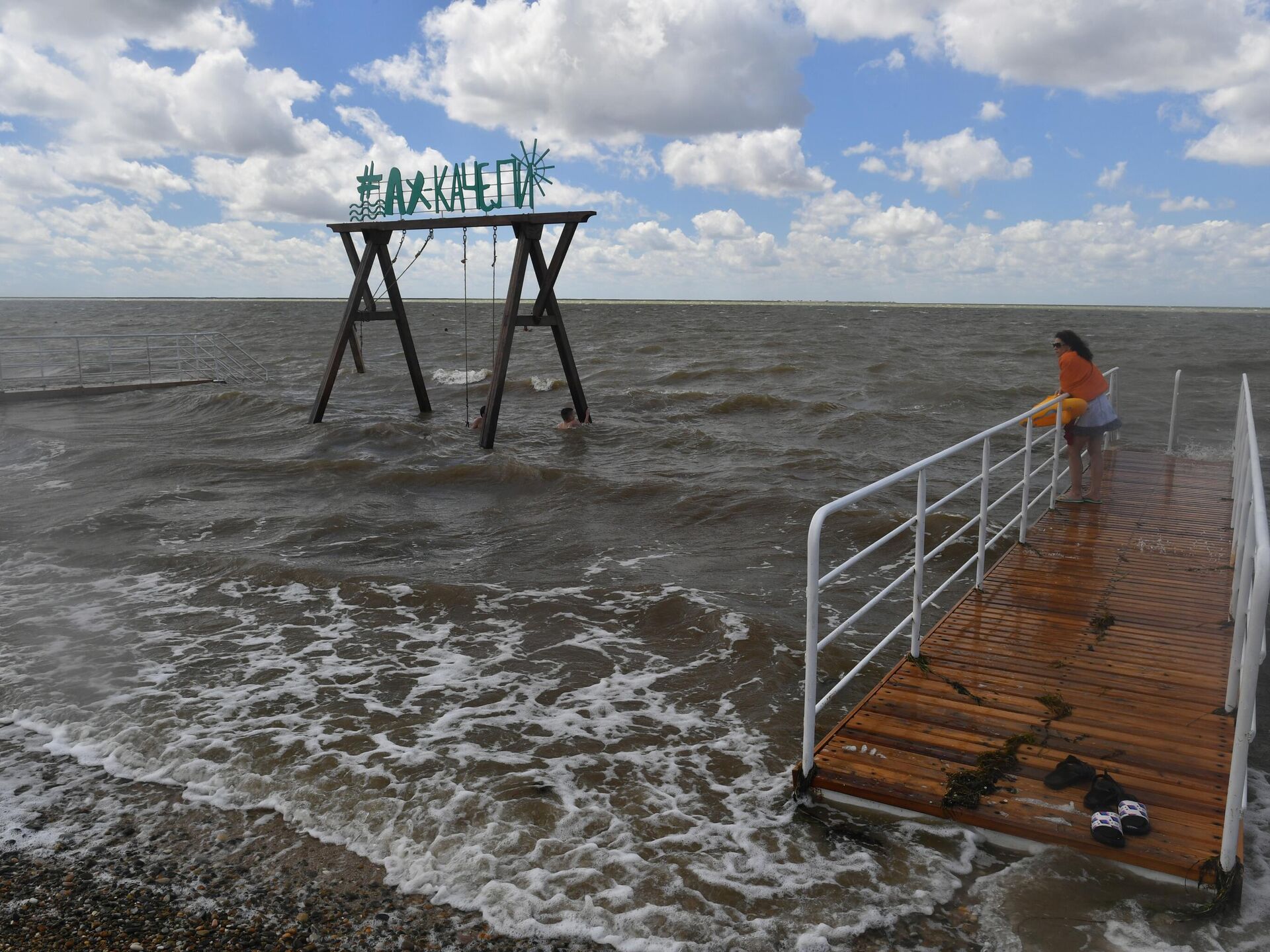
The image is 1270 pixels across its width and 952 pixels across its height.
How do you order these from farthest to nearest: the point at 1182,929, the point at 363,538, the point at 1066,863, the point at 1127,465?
the point at 1127,465 < the point at 363,538 < the point at 1066,863 < the point at 1182,929

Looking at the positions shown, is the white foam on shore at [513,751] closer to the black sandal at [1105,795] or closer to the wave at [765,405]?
the black sandal at [1105,795]

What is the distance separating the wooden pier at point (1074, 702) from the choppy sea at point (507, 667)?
6.7 inches

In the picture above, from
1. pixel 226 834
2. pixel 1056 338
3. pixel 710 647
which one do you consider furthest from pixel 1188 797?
pixel 1056 338

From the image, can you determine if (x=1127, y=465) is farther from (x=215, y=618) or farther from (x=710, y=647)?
(x=215, y=618)

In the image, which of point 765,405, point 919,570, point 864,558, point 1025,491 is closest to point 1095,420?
point 1025,491

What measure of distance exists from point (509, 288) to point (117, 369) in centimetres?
2109

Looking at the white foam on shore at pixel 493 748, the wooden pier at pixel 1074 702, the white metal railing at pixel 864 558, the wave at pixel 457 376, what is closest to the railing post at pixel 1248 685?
the wooden pier at pixel 1074 702

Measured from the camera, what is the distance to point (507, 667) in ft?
20.4

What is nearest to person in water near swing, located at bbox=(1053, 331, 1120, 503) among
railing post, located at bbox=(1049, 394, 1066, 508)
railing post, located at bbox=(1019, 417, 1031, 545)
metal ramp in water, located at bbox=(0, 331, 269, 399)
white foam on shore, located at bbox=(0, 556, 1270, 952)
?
railing post, located at bbox=(1049, 394, 1066, 508)

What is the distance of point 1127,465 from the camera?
1084 cm

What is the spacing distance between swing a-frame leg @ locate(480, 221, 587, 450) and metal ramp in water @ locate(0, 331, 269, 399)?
9872 millimetres

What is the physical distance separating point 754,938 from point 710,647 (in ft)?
10.8

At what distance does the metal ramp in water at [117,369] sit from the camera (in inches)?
822

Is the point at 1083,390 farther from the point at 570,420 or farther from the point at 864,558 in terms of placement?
the point at 570,420
